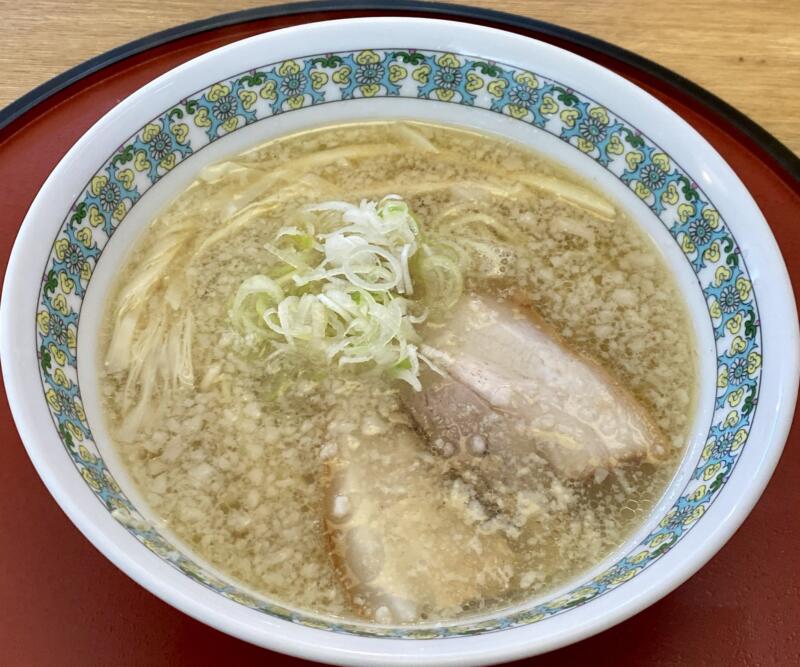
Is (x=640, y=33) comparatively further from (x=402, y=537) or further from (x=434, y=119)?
(x=402, y=537)

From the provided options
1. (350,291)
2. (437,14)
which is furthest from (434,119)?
(350,291)

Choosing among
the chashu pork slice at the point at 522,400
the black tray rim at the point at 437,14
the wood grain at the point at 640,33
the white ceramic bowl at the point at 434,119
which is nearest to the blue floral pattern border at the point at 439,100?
the white ceramic bowl at the point at 434,119

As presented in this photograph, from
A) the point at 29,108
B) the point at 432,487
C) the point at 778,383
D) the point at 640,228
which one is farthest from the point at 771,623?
the point at 29,108

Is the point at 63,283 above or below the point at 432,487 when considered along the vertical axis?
above

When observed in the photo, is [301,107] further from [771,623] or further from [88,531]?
[771,623]

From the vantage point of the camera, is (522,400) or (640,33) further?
(640,33)

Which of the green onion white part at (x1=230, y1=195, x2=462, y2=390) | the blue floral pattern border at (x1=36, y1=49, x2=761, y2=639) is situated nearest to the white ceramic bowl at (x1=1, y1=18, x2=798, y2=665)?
the blue floral pattern border at (x1=36, y1=49, x2=761, y2=639)
